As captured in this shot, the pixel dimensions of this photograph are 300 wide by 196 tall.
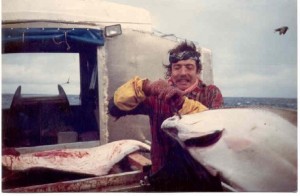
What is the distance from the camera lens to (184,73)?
4809 mm

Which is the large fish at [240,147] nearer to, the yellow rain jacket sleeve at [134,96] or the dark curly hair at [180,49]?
the yellow rain jacket sleeve at [134,96]

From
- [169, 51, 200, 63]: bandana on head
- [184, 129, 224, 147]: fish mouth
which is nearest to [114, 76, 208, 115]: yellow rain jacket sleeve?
[184, 129, 224, 147]: fish mouth

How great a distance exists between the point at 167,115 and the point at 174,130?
7.3 inches

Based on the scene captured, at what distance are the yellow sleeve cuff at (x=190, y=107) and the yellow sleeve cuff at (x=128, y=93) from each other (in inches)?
17.9

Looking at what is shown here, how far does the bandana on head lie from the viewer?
479cm

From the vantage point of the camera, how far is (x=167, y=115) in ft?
15.7

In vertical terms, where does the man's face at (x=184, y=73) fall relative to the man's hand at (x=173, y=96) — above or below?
above

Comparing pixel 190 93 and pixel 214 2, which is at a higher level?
pixel 214 2

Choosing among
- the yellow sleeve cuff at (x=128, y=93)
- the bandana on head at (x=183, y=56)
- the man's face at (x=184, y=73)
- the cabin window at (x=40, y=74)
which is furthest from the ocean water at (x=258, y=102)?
the cabin window at (x=40, y=74)

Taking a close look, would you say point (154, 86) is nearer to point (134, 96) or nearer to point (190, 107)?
point (134, 96)

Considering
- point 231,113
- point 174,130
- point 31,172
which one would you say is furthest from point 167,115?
point 31,172

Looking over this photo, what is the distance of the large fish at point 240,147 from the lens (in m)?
4.69

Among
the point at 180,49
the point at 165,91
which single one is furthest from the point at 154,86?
the point at 180,49

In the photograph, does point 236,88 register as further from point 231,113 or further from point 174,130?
point 174,130
